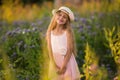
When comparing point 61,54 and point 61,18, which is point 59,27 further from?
point 61,54

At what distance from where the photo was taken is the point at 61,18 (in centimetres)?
618

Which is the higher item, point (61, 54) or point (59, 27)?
point (59, 27)

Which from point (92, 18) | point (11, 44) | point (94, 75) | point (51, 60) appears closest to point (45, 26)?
point (92, 18)

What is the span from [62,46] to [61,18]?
0.34 metres

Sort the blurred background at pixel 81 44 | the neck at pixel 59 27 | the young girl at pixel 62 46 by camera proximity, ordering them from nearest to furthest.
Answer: the blurred background at pixel 81 44 → the young girl at pixel 62 46 → the neck at pixel 59 27

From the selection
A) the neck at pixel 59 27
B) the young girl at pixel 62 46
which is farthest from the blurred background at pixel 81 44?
the neck at pixel 59 27

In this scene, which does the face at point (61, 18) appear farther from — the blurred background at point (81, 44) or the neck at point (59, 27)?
the blurred background at point (81, 44)

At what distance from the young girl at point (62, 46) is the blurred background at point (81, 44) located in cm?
18

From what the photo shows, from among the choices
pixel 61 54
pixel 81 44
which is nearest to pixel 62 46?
pixel 61 54

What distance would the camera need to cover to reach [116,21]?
32.5 ft

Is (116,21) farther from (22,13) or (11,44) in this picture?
(22,13)

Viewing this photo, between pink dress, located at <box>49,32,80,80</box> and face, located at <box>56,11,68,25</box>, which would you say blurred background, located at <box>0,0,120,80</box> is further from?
face, located at <box>56,11,68,25</box>

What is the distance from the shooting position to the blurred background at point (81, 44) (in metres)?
5.85

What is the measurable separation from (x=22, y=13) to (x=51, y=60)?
7.68 m
